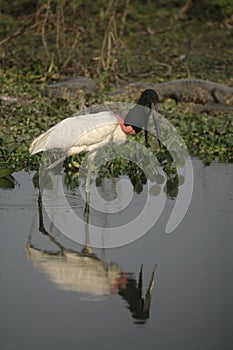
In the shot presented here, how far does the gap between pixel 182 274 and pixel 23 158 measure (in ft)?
11.7

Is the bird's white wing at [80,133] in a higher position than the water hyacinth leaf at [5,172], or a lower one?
higher

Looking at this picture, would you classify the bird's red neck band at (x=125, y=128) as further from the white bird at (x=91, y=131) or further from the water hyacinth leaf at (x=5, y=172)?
the water hyacinth leaf at (x=5, y=172)

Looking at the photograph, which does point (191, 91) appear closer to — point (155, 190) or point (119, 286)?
point (155, 190)

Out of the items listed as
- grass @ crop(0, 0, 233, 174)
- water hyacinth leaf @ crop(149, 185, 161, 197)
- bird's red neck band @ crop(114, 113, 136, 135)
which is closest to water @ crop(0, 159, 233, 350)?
water hyacinth leaf @ crop(149, 185, 161, 197)

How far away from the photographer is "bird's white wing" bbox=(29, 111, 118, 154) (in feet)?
27.1

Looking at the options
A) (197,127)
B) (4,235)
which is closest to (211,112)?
(197,127)

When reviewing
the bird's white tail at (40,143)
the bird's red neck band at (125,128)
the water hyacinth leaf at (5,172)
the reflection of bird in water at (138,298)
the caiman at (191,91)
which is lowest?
the reflection of bird in water at (138,298)

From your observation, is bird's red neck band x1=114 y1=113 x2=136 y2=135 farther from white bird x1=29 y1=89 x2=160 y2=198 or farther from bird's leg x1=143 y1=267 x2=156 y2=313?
bird's leg x1=143 y1=267 x2=156 y2=313

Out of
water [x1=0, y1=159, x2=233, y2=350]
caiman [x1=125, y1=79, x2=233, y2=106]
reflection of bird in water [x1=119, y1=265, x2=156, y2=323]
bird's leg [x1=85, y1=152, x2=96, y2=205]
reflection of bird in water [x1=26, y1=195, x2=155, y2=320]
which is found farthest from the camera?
caiman [x1=125, y1=79, x2=233, y2=106]

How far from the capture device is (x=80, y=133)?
326 inches

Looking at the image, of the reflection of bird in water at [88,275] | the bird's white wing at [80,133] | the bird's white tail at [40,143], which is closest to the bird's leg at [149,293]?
the reflection of bird in water at [88,275]

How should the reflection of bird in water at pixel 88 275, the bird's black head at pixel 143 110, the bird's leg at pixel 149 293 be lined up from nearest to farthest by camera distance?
the bird's leg at pixel 149 293
the reflection of bird in water at pixel 88 275
the bird's black head at pixel 143 110

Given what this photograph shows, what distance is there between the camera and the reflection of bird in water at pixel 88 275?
5.75 meters

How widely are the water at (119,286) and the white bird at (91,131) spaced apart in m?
0.71
